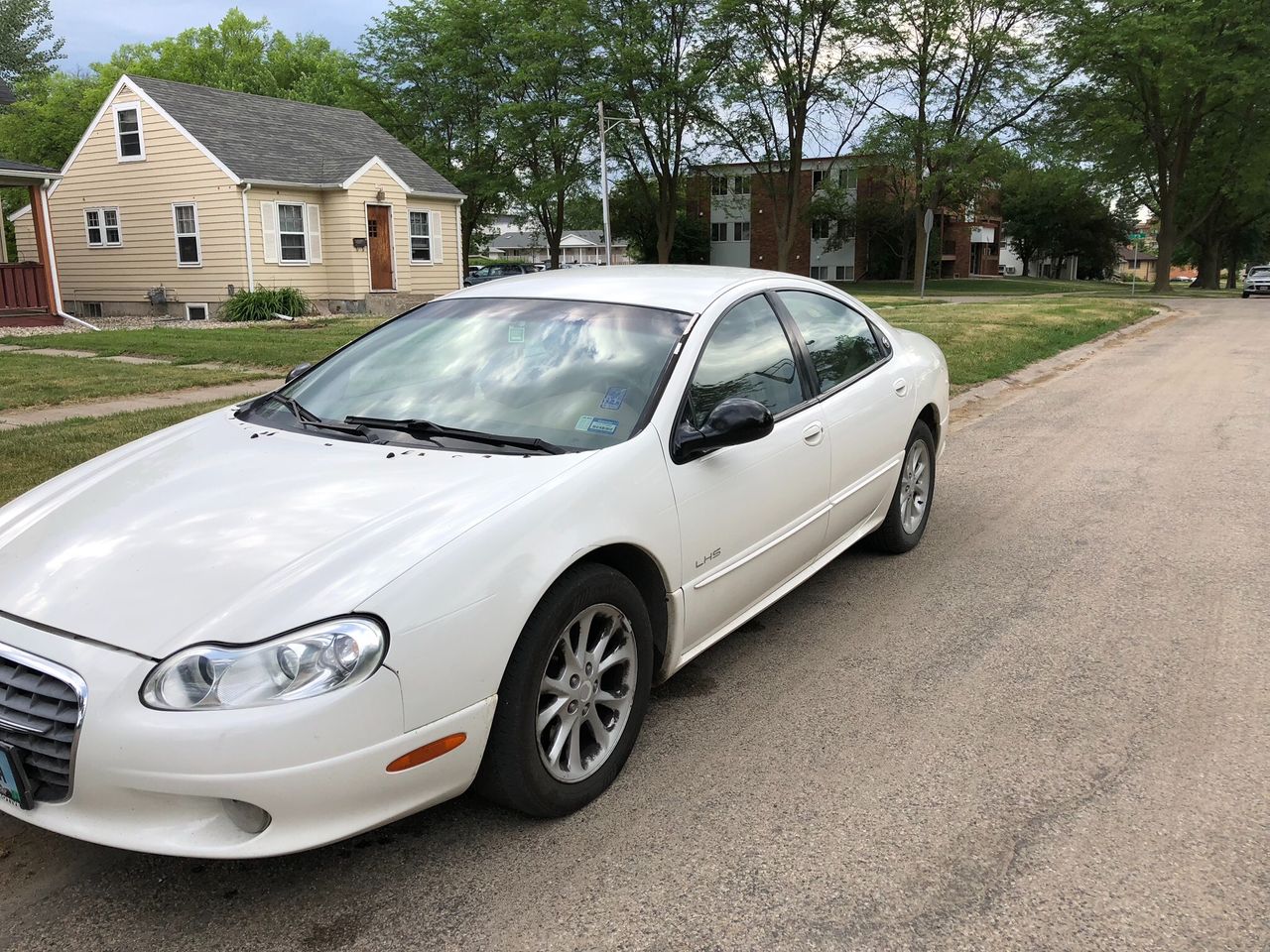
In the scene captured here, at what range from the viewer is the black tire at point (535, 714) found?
2.63m

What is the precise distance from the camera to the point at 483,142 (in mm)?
43875

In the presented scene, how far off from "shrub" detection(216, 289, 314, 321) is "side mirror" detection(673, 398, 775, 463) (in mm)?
21079

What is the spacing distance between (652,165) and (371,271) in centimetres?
2275

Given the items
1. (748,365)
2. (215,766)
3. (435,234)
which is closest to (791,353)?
(748,365)

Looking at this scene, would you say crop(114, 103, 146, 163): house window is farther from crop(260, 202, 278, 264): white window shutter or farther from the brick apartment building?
the brick apartment building

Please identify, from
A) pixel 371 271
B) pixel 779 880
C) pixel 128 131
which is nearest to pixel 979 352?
pixel 779 880

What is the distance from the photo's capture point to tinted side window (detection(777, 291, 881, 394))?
14.6ft

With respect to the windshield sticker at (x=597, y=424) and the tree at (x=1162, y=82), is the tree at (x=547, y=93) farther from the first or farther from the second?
the windshield sticker at (x=597, y=424)

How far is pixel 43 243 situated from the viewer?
2014cm

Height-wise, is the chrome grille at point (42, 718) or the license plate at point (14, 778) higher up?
the chrome grille at point (42, 718)

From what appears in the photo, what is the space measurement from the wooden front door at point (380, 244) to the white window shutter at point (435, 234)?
169cm

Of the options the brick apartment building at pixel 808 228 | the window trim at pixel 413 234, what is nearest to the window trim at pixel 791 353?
the window trim at pixel 413 234

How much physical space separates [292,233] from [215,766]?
24.2m

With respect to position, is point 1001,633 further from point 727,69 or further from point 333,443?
point 727,69
